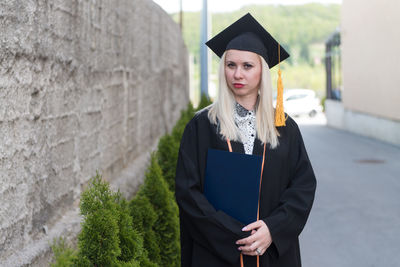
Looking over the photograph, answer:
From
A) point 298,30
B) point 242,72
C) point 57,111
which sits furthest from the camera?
point 298,30

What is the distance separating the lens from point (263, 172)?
2756 mm

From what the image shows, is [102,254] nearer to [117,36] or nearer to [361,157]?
[117,36]

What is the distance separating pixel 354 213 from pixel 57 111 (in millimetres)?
4421

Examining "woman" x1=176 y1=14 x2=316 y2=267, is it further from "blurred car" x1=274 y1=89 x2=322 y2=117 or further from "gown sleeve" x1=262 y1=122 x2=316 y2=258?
"blurred car" x1=274 y1=89 x2=322 y2=117

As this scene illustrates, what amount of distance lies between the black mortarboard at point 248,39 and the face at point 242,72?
2.9 inches

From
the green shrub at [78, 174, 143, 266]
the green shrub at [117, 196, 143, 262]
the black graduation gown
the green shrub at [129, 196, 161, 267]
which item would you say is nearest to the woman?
the black graduation gown

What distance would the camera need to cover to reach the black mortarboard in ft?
9.49

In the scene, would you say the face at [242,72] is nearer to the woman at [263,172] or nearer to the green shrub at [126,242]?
the woman at [263,172]

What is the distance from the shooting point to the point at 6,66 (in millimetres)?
2805

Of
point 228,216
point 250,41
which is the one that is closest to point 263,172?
point 228,216

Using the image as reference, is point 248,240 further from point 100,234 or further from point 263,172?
point 100,234

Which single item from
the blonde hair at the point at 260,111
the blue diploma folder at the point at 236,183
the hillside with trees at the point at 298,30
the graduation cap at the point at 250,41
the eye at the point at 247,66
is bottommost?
the blue diploma folder at the point at 236,183

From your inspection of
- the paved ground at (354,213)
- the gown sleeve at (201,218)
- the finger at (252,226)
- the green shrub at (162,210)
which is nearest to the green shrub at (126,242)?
the gown sleeve at (201,218)

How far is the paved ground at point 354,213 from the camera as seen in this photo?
543 cm
